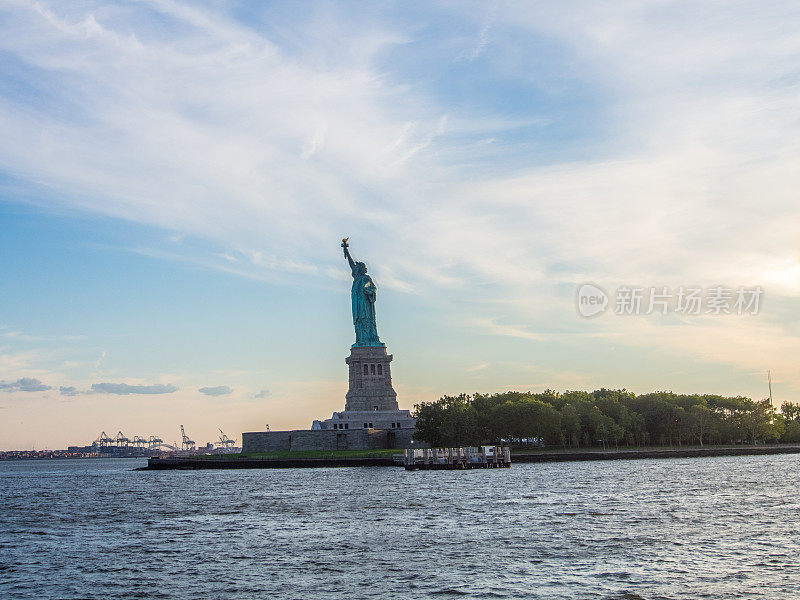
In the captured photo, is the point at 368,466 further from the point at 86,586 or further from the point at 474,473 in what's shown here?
the point at 86,586

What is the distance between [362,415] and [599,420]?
132 feet

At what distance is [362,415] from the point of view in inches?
5935

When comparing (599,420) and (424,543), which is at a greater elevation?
(599,420)

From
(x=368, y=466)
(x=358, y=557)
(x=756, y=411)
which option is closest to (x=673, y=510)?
(x=358, y=557)

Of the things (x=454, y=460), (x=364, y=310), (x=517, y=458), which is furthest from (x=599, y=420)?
(x=364, y=310)

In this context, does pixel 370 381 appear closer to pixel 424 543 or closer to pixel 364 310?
pixel 364 310

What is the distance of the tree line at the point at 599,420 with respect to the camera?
134 m

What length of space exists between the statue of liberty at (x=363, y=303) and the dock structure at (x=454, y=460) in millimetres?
45677

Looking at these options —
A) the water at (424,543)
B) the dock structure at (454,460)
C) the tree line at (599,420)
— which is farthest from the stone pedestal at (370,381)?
the water at (424,543)

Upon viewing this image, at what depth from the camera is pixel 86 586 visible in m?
36.4

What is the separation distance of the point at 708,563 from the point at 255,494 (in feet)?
169

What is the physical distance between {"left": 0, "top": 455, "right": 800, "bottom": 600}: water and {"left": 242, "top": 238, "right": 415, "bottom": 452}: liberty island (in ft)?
214

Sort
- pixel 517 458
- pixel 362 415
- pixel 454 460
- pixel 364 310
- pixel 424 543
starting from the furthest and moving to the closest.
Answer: pixel 364 310
pixel 362 415
pixel 517 458
pixel 454 460
pixel 424 543

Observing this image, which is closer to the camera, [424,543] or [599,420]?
[424,543]
